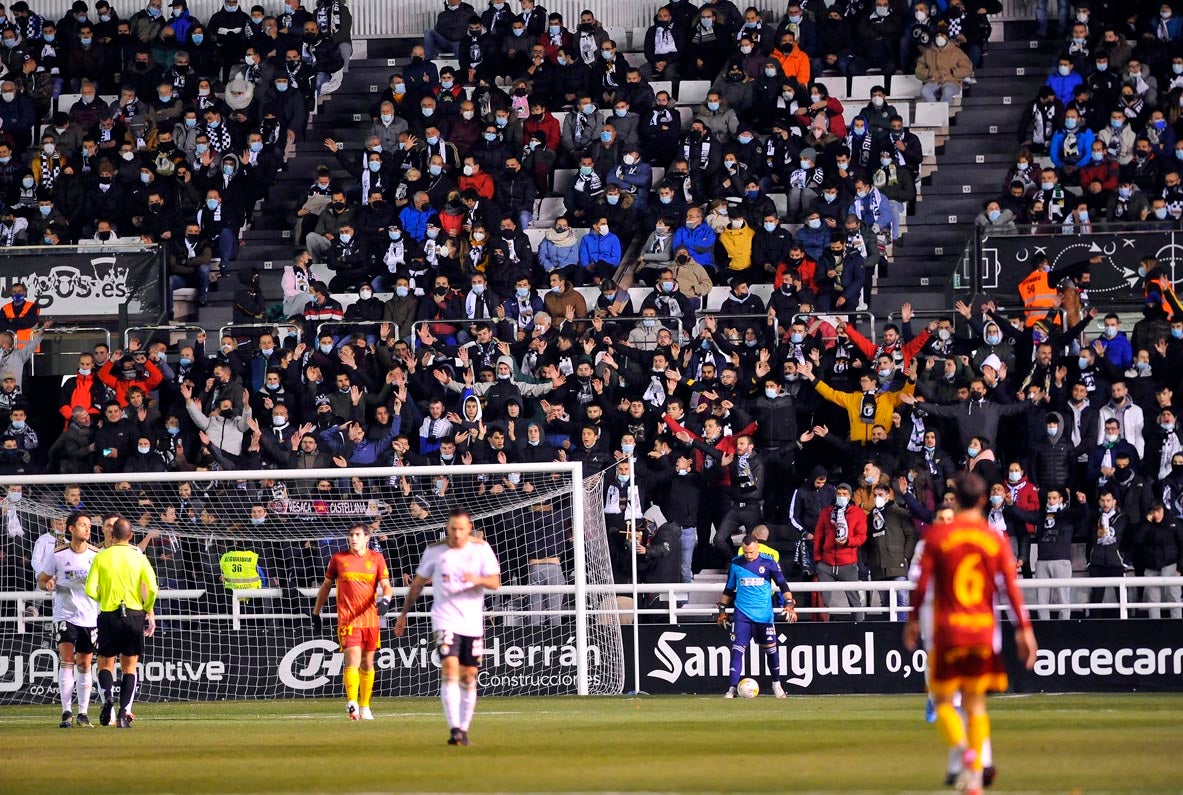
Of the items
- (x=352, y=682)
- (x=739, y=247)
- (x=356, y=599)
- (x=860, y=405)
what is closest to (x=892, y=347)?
(x=860, y=405)

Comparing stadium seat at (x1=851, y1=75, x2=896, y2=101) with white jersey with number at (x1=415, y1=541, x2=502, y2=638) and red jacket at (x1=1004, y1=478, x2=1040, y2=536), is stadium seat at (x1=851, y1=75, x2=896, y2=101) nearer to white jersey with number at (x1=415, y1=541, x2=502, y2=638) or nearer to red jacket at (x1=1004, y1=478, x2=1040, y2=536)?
red jacket at (x1=1004, y1=478, x2=1040, y2=536)

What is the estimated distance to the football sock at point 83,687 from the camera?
1833cm

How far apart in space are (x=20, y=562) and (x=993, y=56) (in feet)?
59.8

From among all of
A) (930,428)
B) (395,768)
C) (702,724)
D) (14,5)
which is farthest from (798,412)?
(14,5)

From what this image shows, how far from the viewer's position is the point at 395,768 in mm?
12641

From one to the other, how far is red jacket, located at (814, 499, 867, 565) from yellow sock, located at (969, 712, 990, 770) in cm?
1202

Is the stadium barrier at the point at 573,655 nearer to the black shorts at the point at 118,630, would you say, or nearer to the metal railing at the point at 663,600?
the metal railing at the point at 663,600

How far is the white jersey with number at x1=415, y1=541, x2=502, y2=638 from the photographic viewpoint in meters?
14.2

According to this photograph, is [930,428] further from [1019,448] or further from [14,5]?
[14,5]

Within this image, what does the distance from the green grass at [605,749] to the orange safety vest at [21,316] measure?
325 inches

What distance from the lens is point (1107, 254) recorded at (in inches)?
992

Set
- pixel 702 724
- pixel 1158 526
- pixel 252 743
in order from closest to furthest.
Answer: pixel 252 743 → pixel 702 724 → pixel 1158 526

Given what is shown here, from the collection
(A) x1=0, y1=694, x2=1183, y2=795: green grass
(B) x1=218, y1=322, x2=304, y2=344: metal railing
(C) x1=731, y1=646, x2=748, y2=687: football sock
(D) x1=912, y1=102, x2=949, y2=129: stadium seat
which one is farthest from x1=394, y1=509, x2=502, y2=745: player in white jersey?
(D) x1=912, y1=102, x2=949, y2=129: stadium seat

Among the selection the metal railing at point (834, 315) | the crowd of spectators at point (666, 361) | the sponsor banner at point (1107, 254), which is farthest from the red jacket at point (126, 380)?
the sponsor banner at point (1107, 254)
